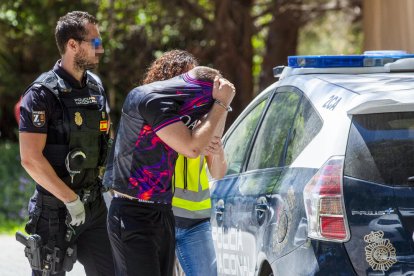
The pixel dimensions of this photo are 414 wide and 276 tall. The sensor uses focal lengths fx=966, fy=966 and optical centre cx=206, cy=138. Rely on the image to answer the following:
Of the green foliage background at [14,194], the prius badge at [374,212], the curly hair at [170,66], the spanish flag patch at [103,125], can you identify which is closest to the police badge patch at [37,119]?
the spanish flag patch at [103,125]

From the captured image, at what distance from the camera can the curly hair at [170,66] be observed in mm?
4965

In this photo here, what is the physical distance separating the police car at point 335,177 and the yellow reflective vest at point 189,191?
23cm

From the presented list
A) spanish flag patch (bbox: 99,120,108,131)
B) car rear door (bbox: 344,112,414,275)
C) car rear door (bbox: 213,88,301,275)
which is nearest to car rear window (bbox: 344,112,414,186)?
car rear door (bbox: 344,112,414,275)

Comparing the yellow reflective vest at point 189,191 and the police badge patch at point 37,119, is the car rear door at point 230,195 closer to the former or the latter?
the yellow reflective vest at point 189,191

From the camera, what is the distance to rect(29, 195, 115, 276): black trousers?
5.40 metres

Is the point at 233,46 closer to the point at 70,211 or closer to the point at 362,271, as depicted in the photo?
the point at 70,211

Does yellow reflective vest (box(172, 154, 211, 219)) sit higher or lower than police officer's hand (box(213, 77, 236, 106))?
lower

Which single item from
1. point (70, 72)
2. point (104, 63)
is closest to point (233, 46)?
point (104, 63)

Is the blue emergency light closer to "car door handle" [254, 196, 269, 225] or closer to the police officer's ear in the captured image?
"car door handle" [254, 196, 269, 225]

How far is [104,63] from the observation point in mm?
17781

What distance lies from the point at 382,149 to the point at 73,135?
6.14 ft

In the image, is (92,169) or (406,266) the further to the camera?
(92,169)

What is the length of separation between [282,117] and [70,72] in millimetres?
1238

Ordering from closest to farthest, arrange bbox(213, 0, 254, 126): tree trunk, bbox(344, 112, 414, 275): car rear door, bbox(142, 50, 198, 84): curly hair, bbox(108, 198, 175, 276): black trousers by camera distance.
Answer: bbox(344, 112, 414, 275): car rear door
bbox(108, 198, 175, 276): black trousers
bbox(142, 50, 198, 84): curly hair
bbox(213, 0, 254, 126): tree trunk
